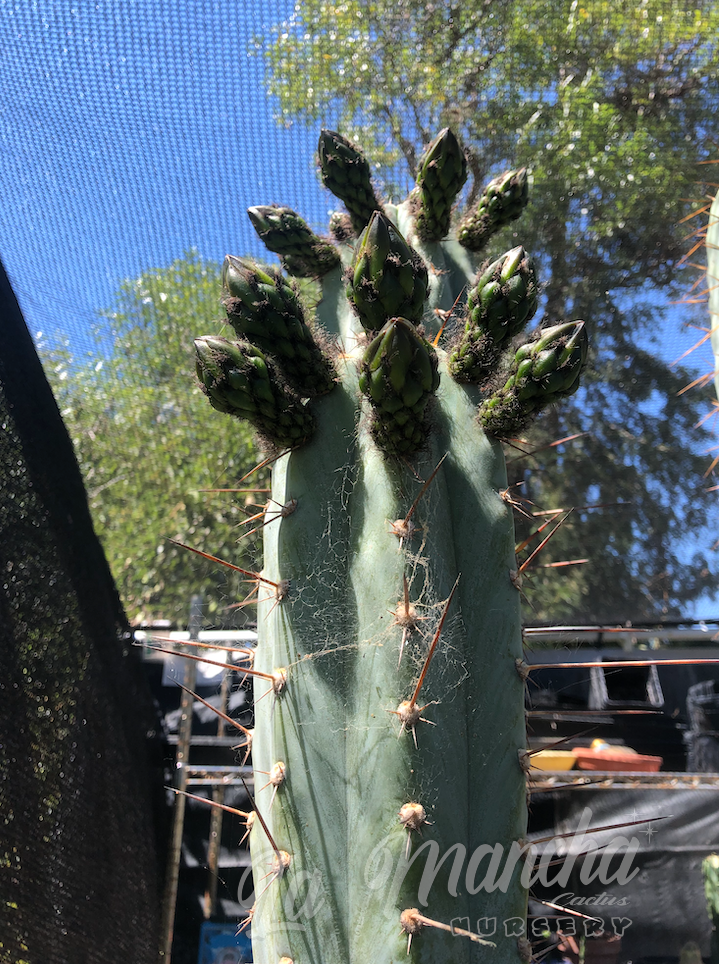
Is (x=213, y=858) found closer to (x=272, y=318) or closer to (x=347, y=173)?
(x=272, y=318)

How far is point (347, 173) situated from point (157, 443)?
9.64ft

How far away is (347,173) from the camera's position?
1417mm

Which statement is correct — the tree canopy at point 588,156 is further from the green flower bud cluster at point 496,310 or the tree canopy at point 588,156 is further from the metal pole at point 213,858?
the green flower bud cluster at point 496,310

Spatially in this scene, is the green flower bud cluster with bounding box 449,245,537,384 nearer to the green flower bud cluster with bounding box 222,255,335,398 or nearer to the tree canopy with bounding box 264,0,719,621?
the green flower bud cluster with bounding box 222,255,335,398

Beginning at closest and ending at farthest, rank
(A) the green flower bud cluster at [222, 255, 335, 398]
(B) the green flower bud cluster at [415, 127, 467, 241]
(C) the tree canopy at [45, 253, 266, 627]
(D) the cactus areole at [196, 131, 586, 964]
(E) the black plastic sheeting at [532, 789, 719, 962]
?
(D) the cactus areole at [196, 131, 586, 964], (A) the green flower bud cluster at [222, 255, 335, 398], (B) the green flower bud cluster at [415, 127, 467, 241], (E) the black plastic sheeting at [532, 789, 719, 962], (C) the tree canopy at [45, 253, 266, 627]

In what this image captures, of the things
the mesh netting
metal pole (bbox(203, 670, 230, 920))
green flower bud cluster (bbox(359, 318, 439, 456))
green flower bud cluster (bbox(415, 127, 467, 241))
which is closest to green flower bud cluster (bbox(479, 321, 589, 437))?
green flower bud cluster (bbox(359, 318, 439, 456))

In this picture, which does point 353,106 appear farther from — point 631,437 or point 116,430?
point 631,437

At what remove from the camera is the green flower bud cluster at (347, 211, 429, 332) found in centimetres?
93

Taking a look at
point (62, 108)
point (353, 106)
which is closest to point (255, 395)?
point (62, 108)

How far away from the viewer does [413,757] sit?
88 cm

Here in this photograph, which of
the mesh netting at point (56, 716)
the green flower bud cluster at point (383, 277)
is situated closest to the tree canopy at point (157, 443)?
the mesh netting at point (56, 716)

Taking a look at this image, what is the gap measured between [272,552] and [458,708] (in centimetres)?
39

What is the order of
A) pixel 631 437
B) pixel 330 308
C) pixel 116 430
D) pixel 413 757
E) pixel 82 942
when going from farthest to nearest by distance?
pixel 631 437 < pixel 116 430 < pixel 82 942 < pixel 330 308 < pixel 413 757

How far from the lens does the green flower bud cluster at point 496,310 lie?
1.05 m
